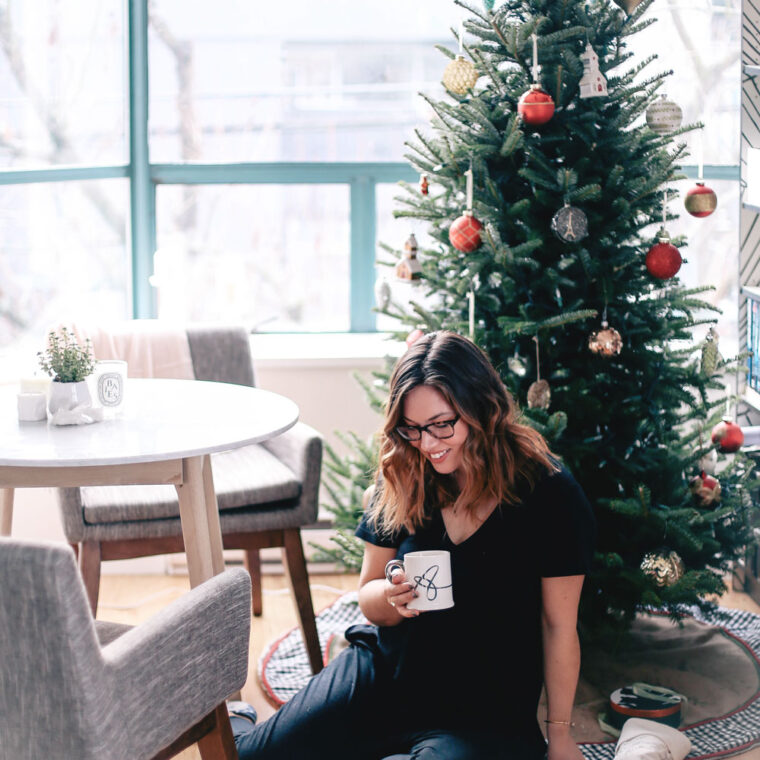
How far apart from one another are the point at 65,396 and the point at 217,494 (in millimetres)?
504

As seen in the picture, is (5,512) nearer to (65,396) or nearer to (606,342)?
(65,396)

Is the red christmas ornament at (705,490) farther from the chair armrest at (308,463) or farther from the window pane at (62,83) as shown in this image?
the window pane at (62,83)

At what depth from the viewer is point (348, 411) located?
3.39m

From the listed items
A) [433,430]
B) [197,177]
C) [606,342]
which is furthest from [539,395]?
[197,177]

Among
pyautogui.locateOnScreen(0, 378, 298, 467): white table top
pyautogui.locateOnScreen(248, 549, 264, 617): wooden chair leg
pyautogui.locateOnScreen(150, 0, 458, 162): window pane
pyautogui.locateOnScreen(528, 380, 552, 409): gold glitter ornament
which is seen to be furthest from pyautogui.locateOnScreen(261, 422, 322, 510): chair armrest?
pyautogui.locateOnScreen(150, 0, 458, 162): window pane

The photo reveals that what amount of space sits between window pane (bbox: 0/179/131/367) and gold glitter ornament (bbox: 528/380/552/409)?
1.75 m

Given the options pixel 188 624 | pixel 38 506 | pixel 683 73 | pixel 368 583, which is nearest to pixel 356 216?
pixel 683 73

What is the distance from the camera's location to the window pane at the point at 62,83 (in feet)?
10.9

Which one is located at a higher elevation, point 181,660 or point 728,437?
point 728,437

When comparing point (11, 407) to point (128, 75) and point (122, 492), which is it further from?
point (128, 75)

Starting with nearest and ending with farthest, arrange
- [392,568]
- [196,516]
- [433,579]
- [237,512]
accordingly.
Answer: [433,579]
[392,568]
[196,516]
[237,512]

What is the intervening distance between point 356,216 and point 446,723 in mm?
2307

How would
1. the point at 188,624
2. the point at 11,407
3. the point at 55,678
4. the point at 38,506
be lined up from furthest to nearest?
the point at 38,506, the point at 11,407, the point at 188,624, the point at 55,678

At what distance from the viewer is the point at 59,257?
137 inches
